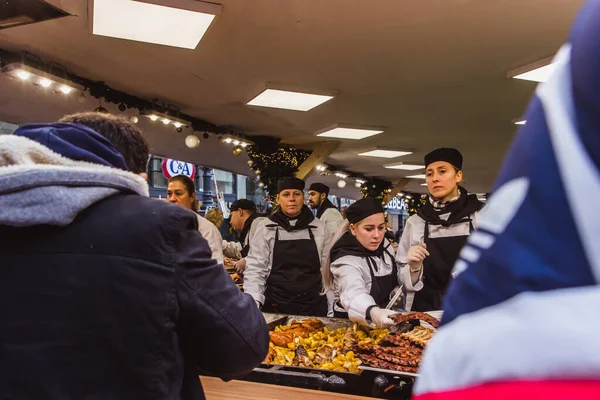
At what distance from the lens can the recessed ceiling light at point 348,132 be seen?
25.9 ft

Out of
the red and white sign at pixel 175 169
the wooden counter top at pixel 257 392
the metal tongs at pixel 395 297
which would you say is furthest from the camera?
the red and white sign at pixel 175 169

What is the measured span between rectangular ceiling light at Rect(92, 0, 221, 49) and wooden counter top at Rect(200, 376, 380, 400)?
2577 mm

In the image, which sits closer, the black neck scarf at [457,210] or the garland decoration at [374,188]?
the black neck scarf at [457,210]

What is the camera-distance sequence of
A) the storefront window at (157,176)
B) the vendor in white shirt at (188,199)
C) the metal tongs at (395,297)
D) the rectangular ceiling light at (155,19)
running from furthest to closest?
the storefront window at (157,176), the vendor in white shirt at (188,199), the rectangular ceiling light at (155,19), the metal tongs at (395,297)

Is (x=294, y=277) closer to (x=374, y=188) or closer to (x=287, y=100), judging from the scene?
(x=287, y=100)

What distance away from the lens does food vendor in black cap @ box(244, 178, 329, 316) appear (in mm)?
4875

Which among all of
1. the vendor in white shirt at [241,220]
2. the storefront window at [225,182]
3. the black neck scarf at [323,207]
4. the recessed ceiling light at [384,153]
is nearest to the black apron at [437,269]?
the black neck scarf at [323,207]

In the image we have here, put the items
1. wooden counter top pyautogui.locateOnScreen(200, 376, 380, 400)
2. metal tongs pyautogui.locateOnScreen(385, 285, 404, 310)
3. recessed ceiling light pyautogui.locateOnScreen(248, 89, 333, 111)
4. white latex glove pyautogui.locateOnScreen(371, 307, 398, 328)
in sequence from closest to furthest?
wooden counter top pyautogui.locateOnScreen(200, 376, 380, 400)
white latex glove pyautogui.locateOnScreen(371, 307, 398, 328)
metal tongs pyautogui.locateOnScreen(385, 285, 404, 310)
recessed ceiling light pyautogui.locateOnScreen(248, 89, 333, 111)

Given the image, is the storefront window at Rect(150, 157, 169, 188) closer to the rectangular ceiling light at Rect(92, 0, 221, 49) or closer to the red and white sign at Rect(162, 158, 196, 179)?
the red and white sign at Rect(162, 158, 196, 179)

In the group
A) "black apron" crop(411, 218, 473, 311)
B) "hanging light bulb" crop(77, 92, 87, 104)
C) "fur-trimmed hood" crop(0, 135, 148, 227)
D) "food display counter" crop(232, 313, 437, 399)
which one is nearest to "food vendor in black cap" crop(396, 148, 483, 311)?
"black apron" crop(411, 218, 473, 311)

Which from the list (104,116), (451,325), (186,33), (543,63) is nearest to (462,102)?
(543,63)

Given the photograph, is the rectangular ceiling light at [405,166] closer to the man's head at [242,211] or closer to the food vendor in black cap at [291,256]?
the man's head at [242,211]

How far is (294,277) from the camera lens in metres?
4.94

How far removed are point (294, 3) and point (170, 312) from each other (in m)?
3.15
